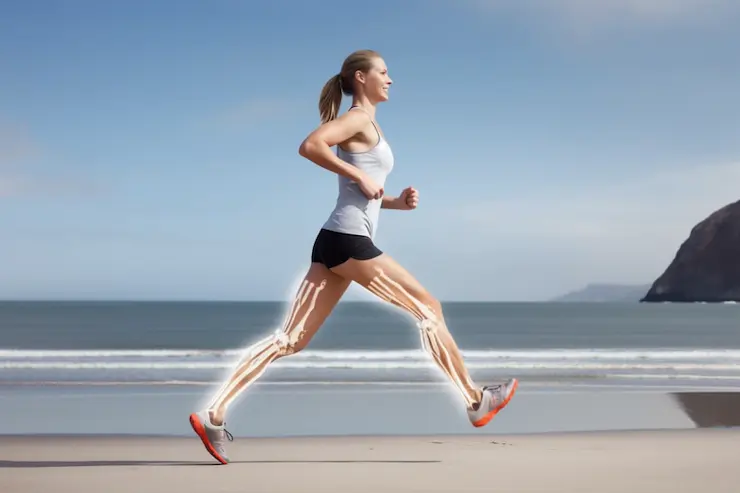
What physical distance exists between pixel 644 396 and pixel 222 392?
5.31 metres

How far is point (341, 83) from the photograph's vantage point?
147 inches

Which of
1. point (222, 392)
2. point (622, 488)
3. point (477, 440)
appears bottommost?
point (477, 440)

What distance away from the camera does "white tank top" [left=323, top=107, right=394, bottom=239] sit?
353cm

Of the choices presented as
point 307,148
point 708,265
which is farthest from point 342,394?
point 708,265

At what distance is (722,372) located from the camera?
11586 mm

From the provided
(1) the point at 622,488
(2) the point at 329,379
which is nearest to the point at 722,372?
(2) the point at 329,379

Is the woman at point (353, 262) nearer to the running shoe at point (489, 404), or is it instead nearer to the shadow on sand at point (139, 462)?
the running shoe at point (489, 404)

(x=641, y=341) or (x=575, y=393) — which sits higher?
(x=575, y=393)

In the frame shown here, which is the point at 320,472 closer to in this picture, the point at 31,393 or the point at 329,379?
the point at 31,393

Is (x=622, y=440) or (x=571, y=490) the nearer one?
(x=571, y=490)

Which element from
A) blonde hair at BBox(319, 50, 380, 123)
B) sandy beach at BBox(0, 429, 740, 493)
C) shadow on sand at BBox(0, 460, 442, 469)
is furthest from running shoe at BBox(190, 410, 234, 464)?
blonde hair at BBox(319, 50, 380, 123)

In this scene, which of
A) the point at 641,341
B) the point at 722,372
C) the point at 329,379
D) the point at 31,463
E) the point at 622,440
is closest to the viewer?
the point at 31,463
